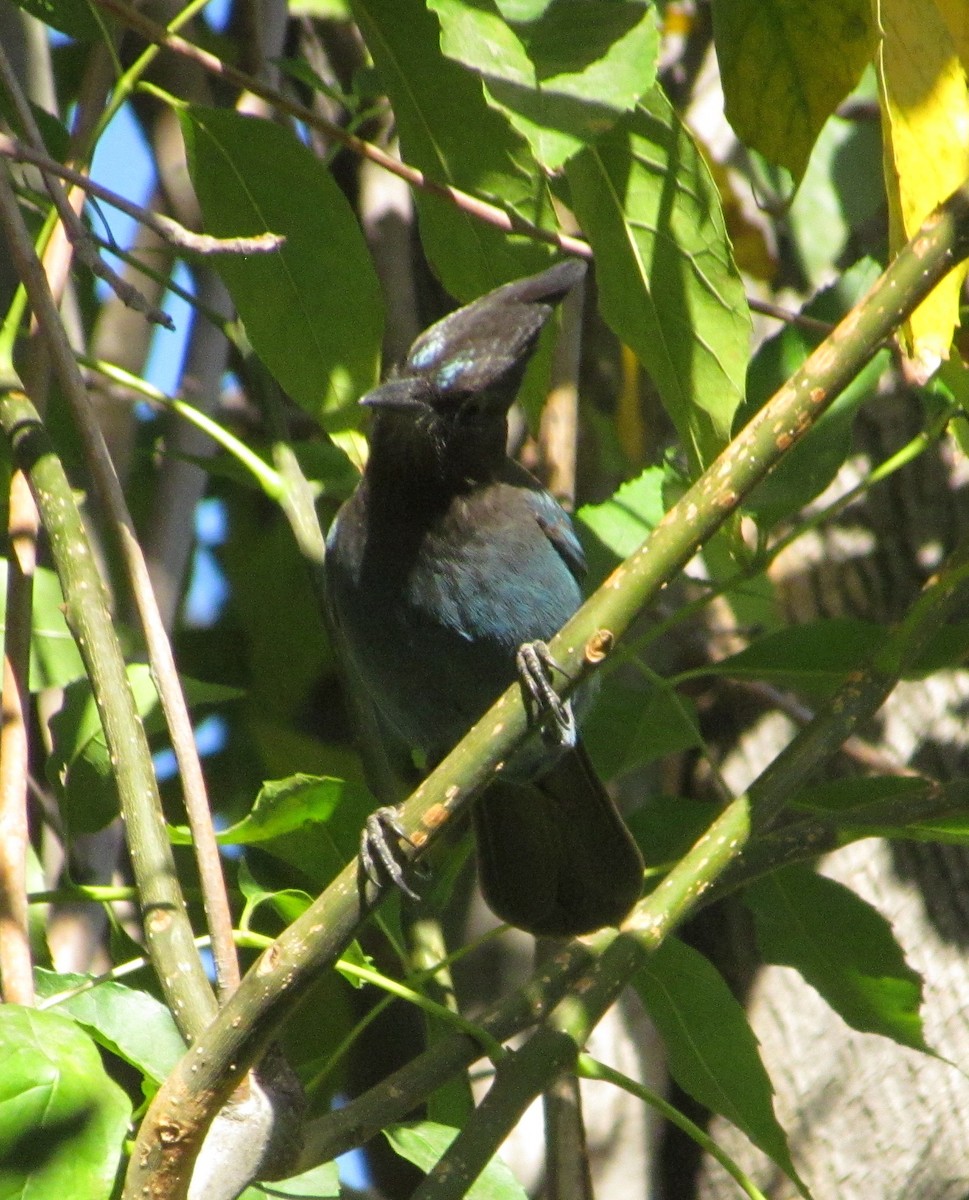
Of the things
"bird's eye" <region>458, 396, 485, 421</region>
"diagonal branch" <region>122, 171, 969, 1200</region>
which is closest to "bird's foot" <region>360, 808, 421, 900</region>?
"diagonal branch" <region>122, 171, 969, 1200</region>

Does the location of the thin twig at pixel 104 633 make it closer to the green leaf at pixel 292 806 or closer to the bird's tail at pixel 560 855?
the green leaf at pixel 292 806

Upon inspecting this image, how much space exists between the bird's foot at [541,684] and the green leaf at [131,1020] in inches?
21.8

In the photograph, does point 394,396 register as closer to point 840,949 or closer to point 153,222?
point 153,222

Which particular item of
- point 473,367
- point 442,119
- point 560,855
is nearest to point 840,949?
point 560,855

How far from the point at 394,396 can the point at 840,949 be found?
1078 millimetres

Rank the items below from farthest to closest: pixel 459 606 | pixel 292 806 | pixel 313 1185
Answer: pixel 459 606
pixel 292 806
pixel 313 1185

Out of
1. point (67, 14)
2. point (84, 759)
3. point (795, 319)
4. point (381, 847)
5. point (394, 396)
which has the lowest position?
point (381, 847)

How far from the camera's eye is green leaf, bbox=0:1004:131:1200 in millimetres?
1433

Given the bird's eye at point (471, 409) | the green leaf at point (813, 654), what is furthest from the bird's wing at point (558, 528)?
the green leaf at point (813, 654)

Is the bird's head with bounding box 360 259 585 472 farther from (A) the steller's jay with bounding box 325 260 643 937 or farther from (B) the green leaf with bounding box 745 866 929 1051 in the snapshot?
(B) the green leaf with bounding box 745 866 929 1051

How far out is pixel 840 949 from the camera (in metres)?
2.36

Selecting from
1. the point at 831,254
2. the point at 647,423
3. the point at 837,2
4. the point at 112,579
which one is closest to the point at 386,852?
the point at 837,2

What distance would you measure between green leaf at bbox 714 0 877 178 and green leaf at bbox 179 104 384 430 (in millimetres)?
592

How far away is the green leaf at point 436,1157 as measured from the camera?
6.39 ft
